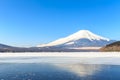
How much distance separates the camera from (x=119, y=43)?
4513 inches

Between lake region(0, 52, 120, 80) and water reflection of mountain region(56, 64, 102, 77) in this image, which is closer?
lake region(0, 52, 120, 80)

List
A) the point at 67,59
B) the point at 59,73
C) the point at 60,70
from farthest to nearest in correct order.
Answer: the point at 67,59
the point at 60,70
the point at 59,73

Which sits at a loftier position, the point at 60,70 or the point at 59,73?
the point at 60,70

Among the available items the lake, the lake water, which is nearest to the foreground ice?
the lake

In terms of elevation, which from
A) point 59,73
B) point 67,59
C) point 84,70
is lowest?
point 59,73

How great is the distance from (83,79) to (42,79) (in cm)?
235

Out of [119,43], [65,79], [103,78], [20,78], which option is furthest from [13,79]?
[119,43]

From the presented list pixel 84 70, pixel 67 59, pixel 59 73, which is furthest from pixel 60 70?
pixel 67 59

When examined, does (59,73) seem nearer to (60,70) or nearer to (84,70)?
(60,70)

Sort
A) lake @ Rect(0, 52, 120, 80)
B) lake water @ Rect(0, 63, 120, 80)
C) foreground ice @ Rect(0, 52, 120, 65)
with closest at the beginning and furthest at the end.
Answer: lake water @ Rect(0, 63, 120, 80)
lake @ Rect(0, 52, 120, 80)
foreground ice @ Rect(0, 52, 120, 65)

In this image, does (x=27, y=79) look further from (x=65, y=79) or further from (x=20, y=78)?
(x=65, y=79)

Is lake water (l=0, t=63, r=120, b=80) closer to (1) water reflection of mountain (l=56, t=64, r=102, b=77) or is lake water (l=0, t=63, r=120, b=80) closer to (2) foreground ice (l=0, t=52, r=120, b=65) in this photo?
(1) water reflection of mountain (l=56, t=64, r=102, b=77)

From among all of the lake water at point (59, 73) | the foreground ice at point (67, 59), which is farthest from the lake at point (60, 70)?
the foreground ice at point (67, 59)

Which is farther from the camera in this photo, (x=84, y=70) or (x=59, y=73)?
(x=84, y=70)
